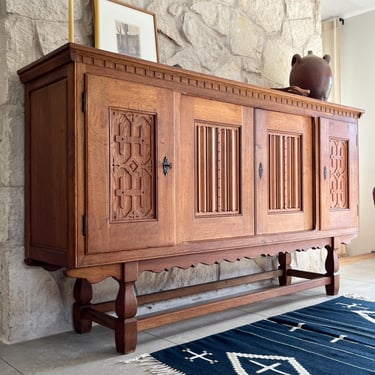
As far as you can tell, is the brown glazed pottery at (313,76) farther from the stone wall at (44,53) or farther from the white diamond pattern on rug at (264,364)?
the white diamond pattern on rug at (264,364)

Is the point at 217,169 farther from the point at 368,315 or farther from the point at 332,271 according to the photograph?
the point at 332,271

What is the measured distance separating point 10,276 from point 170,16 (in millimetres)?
1556

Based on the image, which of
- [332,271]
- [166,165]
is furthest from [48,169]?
[332,271]

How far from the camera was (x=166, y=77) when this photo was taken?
188 centimetres

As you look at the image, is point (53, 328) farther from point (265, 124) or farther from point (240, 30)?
point (240, 30)

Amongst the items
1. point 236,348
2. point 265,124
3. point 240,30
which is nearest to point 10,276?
point 236,348

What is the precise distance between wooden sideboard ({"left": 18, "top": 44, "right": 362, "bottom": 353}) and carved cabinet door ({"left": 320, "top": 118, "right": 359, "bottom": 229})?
0.43 ft

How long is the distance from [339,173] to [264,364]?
1447 mm

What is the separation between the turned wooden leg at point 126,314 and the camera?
1.77 m

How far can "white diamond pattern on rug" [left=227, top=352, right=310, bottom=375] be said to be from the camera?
1.56 metres

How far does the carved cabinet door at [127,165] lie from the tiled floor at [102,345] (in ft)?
1.35

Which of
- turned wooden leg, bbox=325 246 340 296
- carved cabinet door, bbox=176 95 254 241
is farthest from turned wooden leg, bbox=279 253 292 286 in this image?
carved cabinet door, bbox=176 95 254 241

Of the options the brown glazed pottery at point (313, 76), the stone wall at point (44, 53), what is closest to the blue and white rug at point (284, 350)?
the stone wall at point (44, 53)

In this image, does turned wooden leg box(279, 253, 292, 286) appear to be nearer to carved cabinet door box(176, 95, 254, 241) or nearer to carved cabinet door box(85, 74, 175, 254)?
carved cabinet door box(176, 95, 254, 241)
